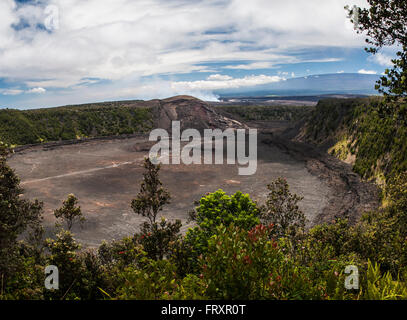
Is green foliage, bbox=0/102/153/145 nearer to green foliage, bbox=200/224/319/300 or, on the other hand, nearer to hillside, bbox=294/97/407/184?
hillside, bbox=294/97/407/184

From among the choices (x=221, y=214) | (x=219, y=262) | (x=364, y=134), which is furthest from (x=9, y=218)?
(x=364, y=134)

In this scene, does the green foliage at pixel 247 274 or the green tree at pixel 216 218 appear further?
the green tree at pixel 216 218

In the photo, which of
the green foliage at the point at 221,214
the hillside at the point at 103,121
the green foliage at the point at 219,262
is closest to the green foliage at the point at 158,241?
the green foliage at the point at 219,262

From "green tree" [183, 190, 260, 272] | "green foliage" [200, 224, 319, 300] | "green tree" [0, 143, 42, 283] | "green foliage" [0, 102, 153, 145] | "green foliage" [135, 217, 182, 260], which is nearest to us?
"green foliage" [200, 224, 319, 300]

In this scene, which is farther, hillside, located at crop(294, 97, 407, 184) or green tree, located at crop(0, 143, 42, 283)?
hillside, located at crop(294, 97, 407, 184)

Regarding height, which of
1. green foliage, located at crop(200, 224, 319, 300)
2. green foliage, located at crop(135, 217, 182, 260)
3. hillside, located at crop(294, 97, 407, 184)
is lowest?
green foliage, located at crop(135, 217, 182, 260)

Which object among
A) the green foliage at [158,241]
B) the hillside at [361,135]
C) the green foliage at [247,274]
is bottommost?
the green foliage at [158,241]

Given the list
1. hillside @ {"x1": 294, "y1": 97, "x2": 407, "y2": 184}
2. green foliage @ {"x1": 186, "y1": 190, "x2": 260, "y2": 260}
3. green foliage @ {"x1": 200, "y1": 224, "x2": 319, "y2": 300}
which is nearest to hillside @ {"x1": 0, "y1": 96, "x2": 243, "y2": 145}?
hillside @ {"x1": 294, "y1": 97, "x2": 407, "y2": 184}

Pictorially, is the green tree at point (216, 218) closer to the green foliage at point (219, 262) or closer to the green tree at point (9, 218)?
the green foliage at point (219, 262)

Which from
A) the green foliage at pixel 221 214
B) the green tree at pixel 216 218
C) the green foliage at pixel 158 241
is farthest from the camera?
the green foliage at pixel 221 214
